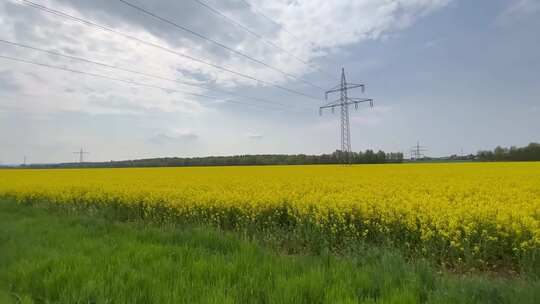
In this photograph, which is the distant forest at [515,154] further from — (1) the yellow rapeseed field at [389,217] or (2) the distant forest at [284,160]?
(1) the yellow rapeseed field at [389,217]

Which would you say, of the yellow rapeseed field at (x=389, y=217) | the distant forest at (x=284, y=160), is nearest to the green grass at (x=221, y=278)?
the yellow rapeseed field at (x=389, y=217)

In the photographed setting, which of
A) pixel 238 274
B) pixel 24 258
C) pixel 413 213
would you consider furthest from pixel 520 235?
pixel 24 258

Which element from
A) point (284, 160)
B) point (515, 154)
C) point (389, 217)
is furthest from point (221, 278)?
point (515, 154)

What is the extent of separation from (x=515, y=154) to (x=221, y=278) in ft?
235

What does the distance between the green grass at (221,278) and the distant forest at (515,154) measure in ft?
217

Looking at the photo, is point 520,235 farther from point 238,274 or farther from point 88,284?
point 88,284

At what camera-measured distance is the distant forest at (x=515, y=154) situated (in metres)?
55.0

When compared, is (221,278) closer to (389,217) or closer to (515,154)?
(389,217)

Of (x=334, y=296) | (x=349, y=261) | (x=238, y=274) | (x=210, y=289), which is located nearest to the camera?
(x=334, y=296)

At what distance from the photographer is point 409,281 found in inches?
136

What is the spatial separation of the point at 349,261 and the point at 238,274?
4.95 feet

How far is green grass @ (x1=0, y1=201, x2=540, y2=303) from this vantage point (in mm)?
3098

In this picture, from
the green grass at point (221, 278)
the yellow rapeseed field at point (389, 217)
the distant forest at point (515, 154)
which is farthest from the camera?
the distant forest at point (515, 154)

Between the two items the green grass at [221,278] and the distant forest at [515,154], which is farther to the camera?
the distant forest at [515,154]
